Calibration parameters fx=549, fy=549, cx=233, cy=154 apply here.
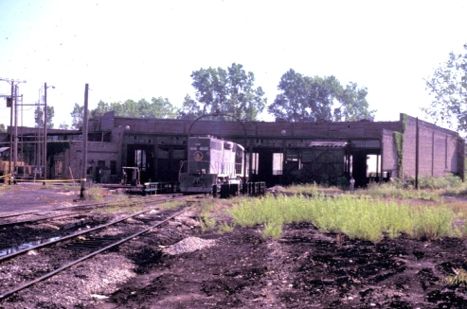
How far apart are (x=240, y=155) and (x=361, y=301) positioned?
37330 mm

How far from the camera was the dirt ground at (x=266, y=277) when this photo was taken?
7.21m

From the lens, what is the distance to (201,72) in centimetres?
12112

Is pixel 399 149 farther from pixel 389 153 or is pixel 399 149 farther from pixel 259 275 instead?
pixel 259 275

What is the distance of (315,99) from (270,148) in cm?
6856

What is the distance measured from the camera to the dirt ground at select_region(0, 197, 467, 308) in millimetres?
7215

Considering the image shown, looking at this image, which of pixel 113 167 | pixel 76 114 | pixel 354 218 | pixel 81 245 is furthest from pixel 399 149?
pixel 76 114

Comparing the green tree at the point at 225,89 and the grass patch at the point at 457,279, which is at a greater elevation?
the green tree at the point at 225,89

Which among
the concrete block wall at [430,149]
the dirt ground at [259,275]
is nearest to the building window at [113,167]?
the concrete block wall at [430,149]

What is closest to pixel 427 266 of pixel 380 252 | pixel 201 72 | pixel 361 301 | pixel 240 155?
pixel 380 252

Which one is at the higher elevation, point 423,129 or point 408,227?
point 423,129

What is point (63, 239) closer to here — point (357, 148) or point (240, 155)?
point (240, 155)

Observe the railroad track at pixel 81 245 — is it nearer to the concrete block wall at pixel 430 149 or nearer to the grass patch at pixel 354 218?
the grass patch at pixel 354 218

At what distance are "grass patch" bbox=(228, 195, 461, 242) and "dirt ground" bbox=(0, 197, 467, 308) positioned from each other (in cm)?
41

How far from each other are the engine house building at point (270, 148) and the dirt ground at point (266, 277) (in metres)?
35.9
